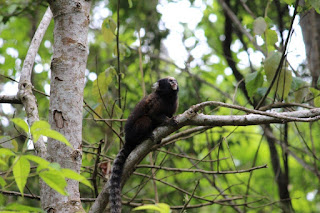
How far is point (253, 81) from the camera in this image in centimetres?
465

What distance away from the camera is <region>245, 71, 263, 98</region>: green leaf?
460 centimetres

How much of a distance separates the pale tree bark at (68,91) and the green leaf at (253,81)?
2147 mm

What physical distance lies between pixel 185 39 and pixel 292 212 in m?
4.02

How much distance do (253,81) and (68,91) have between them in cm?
245

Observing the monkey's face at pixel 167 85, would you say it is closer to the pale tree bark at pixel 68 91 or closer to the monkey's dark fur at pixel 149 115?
the monkey's dark fur at pixel 149 115

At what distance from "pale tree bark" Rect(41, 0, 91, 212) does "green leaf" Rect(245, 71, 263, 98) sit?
7.05ft

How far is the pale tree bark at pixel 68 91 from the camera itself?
305cm

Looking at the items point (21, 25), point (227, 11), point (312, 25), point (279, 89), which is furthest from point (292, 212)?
point (21, 25)

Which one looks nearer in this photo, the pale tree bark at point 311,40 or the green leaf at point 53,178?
the green leaf at point 53,178

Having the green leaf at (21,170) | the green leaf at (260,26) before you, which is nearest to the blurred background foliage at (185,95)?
the green leaf at (260,26)

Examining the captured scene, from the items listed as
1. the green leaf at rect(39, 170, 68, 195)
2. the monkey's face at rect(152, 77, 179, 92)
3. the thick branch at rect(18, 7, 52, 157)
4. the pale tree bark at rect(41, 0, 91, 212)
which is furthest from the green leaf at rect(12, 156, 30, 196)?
the monkey's face at rect(152, 77, 179, 92)

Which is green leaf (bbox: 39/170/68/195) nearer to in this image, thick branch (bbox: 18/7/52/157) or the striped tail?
thick branch (bbox: 18/7/52/157)

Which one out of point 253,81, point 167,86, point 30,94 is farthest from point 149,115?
point 30,94

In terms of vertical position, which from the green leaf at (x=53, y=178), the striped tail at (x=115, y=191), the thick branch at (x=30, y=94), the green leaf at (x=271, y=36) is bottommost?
the striped tail at (x=115, y=191)
